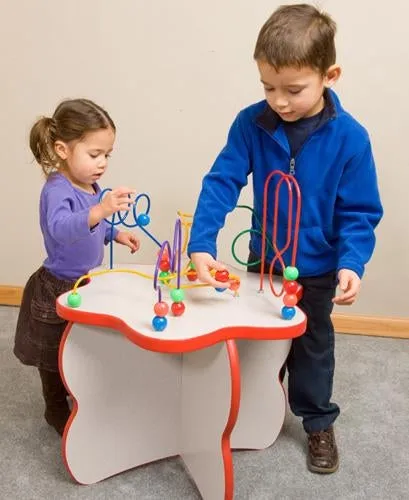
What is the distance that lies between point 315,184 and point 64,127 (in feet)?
1.53

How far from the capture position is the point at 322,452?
114cm

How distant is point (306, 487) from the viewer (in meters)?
1.09

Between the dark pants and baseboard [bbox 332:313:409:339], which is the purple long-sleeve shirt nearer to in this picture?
the dark pants

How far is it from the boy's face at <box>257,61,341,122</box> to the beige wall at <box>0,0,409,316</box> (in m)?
0.62

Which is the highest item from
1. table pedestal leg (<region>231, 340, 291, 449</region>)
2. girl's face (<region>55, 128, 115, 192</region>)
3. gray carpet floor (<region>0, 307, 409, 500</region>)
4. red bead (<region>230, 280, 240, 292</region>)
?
girl's face (<region>55, 128, 115, 192</region>)

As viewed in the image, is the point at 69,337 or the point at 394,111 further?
the point at 394,111

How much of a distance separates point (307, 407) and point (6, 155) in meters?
1.12

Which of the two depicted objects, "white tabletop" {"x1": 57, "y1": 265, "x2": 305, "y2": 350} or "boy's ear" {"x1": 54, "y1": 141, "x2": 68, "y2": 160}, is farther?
"boy's ear" {"x1": 54, "y1": 141, "x2": 68, "y2": 160}

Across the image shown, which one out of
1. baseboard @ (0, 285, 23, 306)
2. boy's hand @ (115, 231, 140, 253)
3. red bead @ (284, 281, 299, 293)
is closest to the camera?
red bead @ (284, 281, 299, 293)

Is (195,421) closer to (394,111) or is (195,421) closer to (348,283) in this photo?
(348,283)

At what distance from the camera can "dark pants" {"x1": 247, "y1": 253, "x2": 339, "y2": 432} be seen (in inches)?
43.9

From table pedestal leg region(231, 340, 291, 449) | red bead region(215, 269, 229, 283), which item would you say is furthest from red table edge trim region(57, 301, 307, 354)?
table pedestal leg region(231, 340, 291, 449)

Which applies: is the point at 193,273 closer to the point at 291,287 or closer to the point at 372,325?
the point at 291,287

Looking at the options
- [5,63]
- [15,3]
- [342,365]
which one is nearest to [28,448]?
[342,365]
